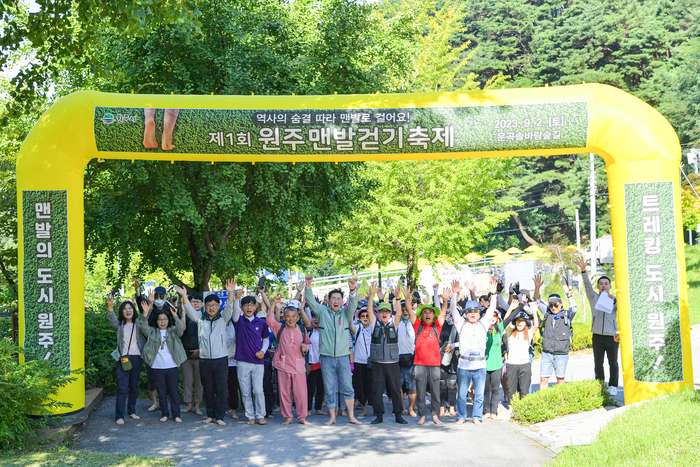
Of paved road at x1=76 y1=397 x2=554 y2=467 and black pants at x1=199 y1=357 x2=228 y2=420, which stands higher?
black pants at x1=199 y1=357 x2=228 y2=420

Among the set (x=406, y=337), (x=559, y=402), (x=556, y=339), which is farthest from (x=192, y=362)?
(x=556, y=339)

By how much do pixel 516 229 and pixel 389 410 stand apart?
50.5 m

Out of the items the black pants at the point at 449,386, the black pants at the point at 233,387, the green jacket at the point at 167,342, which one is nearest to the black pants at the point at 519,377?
the black pants at the point at 449,386

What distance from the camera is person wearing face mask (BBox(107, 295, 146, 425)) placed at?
9.34 m

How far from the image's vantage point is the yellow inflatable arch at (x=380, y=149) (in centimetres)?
871

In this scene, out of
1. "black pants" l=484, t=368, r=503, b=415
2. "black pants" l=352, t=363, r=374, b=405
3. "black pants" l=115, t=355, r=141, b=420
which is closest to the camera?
"black pants" l=115, t=355, r=141, b=420

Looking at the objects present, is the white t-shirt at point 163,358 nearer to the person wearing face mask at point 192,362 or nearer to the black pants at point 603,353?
the person wearing face mask at point 192,362

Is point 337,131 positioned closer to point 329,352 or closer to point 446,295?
point 446,295

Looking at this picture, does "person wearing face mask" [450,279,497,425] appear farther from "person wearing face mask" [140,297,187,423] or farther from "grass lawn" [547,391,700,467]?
"person wearing face mask" [140,297,187,423]

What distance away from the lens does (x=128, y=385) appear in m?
9.68

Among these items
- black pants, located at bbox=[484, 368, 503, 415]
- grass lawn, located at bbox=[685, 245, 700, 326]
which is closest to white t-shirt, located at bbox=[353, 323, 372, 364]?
black pants, located at bbox=[484, 368, 503, 415]

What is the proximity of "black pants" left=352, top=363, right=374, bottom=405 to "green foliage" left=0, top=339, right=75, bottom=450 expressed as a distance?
4.29m

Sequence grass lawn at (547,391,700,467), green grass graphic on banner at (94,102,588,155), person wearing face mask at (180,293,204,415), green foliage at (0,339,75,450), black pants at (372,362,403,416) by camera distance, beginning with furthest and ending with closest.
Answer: person wearing face mask at (180,293,204,415) → black pants at (372,362,403,416) → green grass graphic on banner at (94,102,588,155) → green foliage at (0,339,75,450) → grass lawn at (547,391,700,467)

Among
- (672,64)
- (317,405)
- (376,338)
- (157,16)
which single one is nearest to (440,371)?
(376,338)
